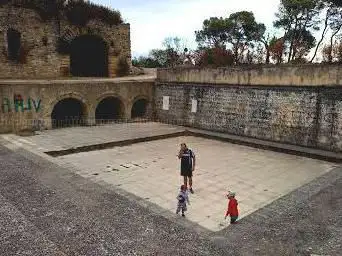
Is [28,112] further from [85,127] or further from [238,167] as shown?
[238,167]

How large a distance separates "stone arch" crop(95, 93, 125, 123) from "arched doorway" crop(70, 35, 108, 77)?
459 cm

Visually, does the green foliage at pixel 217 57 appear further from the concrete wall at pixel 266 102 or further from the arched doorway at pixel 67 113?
the arched doorway at pixel 67 113

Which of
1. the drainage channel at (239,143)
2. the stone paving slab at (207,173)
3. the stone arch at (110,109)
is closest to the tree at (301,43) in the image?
the drainage channel at (239,143)

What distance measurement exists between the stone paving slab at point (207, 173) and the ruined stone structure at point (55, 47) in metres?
10.4

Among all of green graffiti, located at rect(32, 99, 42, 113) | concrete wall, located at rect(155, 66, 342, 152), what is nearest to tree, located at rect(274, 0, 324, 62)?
concrete wall, located at rect(155, 66, 342, 152)

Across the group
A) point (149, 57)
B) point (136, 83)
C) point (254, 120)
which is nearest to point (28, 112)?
point (136, 83)

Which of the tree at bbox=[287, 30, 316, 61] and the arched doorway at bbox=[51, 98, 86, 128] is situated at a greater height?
the tree at bbox=[287, 30, 316, 61]

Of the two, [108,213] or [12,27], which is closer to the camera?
[108,213]

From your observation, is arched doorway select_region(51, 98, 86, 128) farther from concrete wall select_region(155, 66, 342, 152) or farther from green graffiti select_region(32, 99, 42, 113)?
concrete wall select_region(155, 66, 342, 152)

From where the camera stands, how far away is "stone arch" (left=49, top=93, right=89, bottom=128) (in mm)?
18455

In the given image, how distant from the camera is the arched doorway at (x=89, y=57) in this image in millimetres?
24234

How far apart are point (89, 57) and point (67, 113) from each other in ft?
19.8

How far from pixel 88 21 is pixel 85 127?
830 cm

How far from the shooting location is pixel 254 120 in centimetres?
1612
